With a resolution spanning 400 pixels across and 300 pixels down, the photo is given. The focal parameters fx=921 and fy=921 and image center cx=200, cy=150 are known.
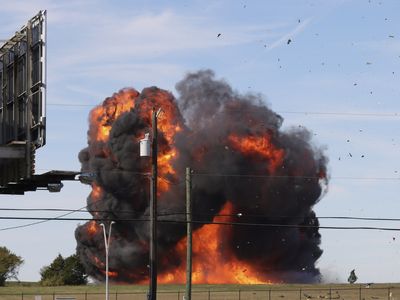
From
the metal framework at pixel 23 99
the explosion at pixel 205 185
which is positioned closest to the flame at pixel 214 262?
the explosion at pixel 205 185

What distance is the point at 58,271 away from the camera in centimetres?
13712

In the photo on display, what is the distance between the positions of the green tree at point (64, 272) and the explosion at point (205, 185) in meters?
3.53

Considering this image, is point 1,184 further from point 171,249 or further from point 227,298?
point 171,249

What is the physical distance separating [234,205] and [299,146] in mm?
12378

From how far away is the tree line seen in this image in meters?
134

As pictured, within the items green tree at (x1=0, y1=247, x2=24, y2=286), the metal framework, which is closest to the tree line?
green tree at (x1=0, y1=247, x2=24, y2=286)

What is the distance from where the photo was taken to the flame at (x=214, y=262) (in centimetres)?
12775

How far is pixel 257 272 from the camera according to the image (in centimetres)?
13575

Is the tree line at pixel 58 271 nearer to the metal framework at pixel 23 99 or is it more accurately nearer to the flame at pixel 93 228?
the flame at pixel 93 228

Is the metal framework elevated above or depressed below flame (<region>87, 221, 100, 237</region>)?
above

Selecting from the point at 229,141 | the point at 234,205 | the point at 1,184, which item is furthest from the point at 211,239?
the point at 1,184

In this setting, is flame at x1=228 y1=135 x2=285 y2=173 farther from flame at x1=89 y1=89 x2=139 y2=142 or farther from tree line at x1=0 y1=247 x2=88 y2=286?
tree line at x1=0 y1=247 x2=88 y2=286

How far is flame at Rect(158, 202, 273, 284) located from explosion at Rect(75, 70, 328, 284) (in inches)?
5.7

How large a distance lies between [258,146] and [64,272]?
35.6 m
